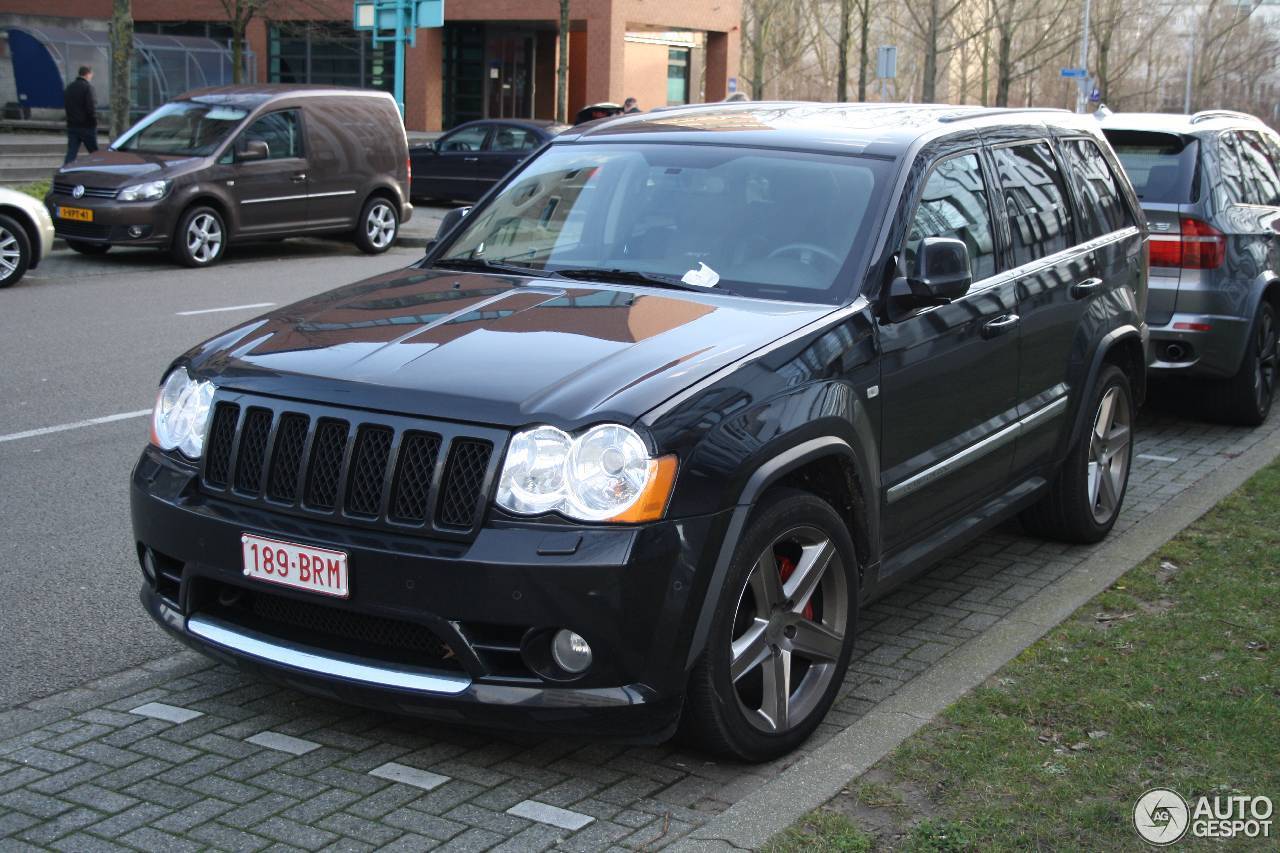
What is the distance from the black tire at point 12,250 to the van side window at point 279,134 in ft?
11.5

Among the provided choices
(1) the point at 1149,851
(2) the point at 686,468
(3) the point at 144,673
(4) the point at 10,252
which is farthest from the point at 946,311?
(4) the point at 10,252

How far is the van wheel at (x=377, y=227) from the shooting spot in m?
Answer: 19.5

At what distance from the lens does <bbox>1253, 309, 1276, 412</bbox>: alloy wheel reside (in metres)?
9.42

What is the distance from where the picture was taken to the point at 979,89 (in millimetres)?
76625

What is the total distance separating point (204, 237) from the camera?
17312 mm

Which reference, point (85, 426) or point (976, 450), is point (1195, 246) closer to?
point (976, 450)

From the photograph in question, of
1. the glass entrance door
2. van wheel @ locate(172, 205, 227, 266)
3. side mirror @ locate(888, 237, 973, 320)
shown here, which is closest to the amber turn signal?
side mirror @ locate(888, 237, 973, 320)

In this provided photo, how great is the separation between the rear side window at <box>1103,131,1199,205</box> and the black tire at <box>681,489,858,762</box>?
5.46m

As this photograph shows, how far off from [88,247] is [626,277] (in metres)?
14.0

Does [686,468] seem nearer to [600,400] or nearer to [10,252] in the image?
[600,400]

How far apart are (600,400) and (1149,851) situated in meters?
1.80

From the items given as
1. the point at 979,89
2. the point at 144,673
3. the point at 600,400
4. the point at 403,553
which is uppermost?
the point at 979,89

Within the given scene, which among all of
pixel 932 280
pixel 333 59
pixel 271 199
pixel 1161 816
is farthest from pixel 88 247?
pixel 333 59

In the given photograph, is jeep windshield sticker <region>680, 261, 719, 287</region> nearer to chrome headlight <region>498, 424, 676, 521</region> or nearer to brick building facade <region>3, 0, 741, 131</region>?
chrome headlight <region>498, 424, 676, 521</region>
